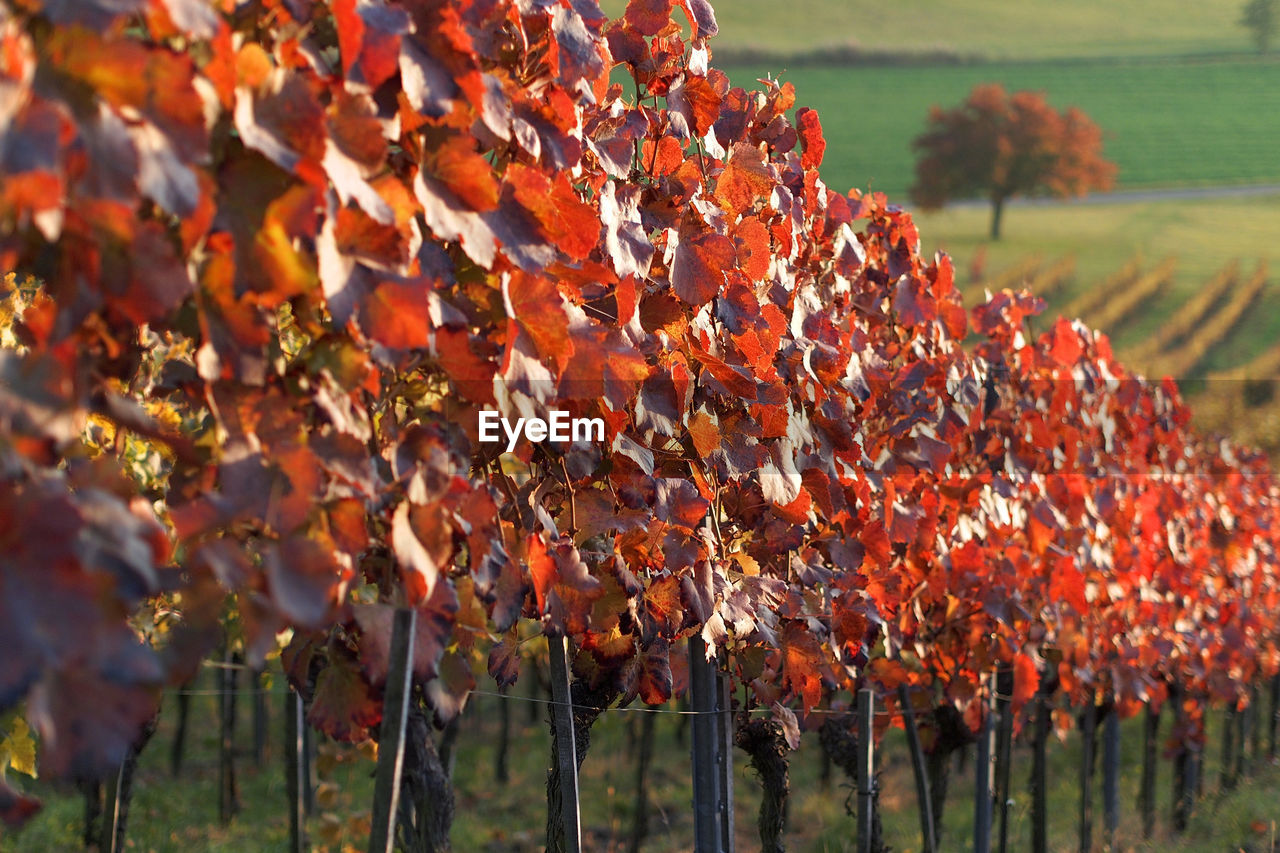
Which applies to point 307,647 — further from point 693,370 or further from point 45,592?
point 693,370

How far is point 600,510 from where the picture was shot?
87.8 inches

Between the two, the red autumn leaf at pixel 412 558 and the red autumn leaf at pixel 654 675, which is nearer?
the red autumn leaf at pixel 412 558

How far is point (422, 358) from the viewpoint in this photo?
1.73 meters

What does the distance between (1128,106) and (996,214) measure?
1009 centimetres

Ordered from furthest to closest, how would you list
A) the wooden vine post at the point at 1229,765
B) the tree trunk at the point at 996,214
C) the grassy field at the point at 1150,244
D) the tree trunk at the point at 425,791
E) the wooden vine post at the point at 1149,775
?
the tree trunk at the point at 996,214, the grassy field at the point at 1150,244, the wooden vine post at the point at 1229,765, the wooden vine post at the point at 1149,775, the tree trunk at the point at 425,791

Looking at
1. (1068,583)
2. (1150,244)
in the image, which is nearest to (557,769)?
(1068,583)

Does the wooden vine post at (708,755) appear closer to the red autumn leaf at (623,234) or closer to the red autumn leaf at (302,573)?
the red autumn leaf at (623,234)

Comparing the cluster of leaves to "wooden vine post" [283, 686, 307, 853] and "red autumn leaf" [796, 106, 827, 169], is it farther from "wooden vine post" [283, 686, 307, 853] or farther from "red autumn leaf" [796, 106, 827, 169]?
"wooden vine post" [283, 686, 307, 853]

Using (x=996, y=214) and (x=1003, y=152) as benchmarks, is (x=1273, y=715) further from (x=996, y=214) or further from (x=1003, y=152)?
(x=996, y=214)

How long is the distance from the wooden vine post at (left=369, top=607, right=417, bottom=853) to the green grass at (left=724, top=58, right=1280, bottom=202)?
55443 millimetres

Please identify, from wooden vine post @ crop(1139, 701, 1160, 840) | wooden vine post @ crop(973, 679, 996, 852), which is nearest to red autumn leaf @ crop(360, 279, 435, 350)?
wooden vine post @ crop(973, 679, 996, 852)

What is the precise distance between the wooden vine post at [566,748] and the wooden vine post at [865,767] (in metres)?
1.77

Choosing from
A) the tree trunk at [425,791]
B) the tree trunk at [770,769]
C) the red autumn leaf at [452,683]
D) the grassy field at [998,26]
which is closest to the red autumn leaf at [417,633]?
the red autumn leaf at [452,683]

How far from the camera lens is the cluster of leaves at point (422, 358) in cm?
109
